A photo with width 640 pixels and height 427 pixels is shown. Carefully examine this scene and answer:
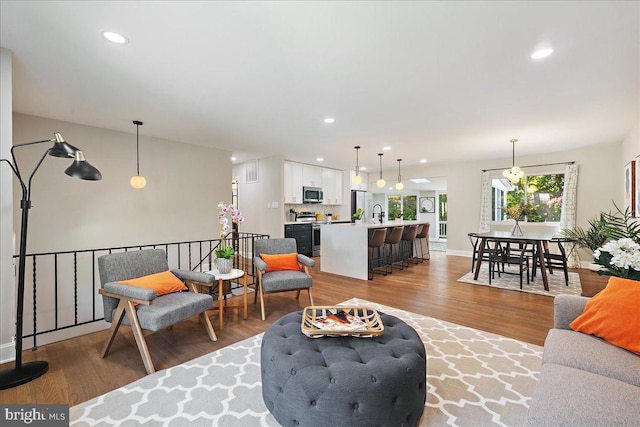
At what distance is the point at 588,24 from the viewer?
2.01 metres

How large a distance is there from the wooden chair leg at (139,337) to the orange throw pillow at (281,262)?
159cm

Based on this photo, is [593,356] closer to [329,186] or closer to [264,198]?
[264,198]

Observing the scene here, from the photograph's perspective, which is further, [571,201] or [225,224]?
[571,201]

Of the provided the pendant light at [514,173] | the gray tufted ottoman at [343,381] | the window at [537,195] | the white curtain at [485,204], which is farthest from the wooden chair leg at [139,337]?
the white curtain at [485,204]

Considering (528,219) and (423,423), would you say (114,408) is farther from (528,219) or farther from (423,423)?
(528,219)

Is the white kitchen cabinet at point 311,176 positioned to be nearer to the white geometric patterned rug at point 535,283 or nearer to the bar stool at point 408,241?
the bar stool at point 408,241

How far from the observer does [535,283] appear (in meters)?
4.74

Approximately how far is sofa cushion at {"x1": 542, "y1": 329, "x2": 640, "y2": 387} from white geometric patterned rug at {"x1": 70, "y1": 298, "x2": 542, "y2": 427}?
462 millimetres

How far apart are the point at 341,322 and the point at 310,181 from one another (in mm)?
6305

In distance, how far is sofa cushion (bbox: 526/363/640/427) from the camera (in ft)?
3.53

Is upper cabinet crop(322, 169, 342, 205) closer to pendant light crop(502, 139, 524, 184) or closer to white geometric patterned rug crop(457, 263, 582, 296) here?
white geometric patterned rug crop(457, 263, 582, 296)

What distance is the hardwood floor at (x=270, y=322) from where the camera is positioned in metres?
2.07

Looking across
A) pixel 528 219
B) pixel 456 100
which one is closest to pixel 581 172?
pixel 528 219

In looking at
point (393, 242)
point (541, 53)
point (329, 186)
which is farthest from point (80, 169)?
point (329, 186)
